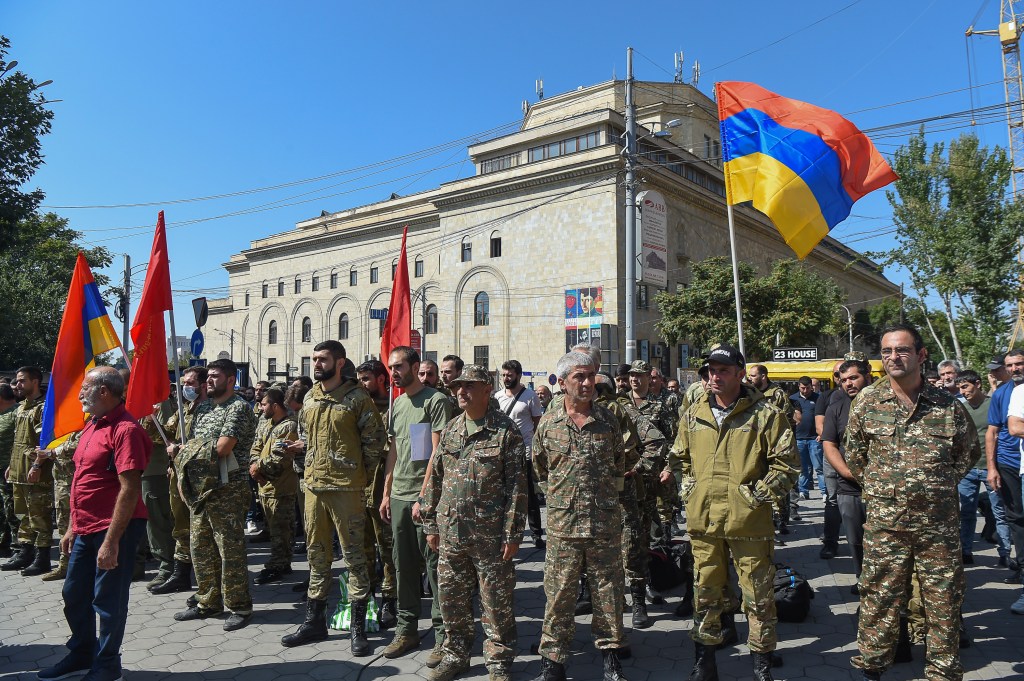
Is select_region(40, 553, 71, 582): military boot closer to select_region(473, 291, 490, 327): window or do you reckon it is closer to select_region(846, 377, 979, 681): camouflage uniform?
select_region(846, 377, 979, 681): camouflage uniform

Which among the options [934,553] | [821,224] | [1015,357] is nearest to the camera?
[934,553]

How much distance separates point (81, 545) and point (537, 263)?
35.2m

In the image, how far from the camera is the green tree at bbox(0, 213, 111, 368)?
23828 mm

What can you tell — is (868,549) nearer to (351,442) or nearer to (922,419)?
(922,419)

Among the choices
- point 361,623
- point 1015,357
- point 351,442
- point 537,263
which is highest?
point 537,263

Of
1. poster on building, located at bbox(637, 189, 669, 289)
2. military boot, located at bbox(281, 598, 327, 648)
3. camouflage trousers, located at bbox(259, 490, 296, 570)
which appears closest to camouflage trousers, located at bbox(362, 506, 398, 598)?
military boot, located at bbox(281, 598, 327, 648)

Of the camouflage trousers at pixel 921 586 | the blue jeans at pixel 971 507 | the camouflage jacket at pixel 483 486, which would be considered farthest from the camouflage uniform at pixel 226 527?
the blue jeans at pixel 971 507

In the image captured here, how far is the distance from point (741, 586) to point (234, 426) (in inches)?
164

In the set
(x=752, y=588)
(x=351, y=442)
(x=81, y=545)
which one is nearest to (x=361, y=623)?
(x=351, y=442)

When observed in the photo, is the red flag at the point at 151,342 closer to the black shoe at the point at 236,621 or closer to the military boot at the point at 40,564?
the black shoe at the point at 236,621

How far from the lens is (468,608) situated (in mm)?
4434

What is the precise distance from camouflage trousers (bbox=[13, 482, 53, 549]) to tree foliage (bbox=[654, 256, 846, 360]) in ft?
87.0

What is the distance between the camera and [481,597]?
4.27 meters

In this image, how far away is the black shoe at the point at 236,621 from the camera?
5.35 metres
